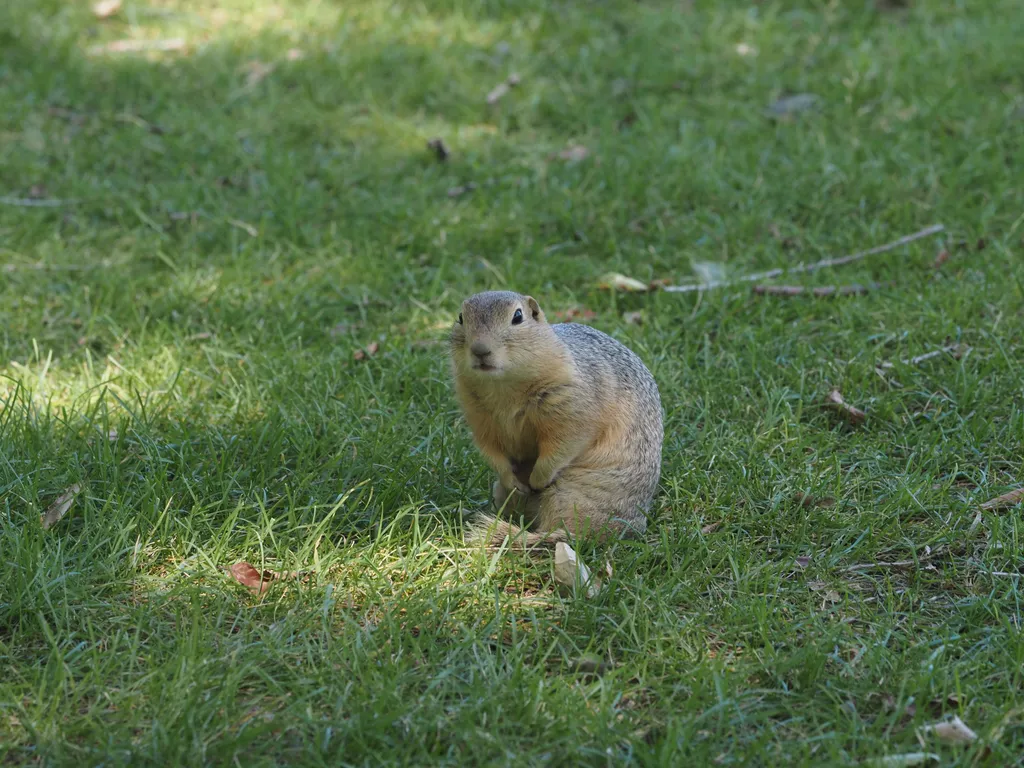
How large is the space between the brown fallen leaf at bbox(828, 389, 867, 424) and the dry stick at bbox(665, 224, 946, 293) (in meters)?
0.90

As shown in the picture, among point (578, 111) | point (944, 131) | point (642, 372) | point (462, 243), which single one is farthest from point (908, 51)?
point (642, 372)

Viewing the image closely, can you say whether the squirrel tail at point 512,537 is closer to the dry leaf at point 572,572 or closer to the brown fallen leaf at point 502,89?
the dry leaf at point 572,572

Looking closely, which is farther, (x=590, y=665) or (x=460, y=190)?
(x=460, y=190)

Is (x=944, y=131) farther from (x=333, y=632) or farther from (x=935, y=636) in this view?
(x=333, y=632)

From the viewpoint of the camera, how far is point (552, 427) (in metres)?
3.27

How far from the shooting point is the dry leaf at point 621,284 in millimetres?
4840

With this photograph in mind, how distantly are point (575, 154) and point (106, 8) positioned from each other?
3.85 m

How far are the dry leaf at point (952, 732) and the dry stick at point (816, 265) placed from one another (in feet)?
8.40

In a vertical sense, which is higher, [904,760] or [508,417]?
[508,417]

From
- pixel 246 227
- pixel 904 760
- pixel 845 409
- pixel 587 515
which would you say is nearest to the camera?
pixel 904 760

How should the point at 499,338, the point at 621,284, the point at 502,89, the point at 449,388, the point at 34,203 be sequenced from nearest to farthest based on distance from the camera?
1. the point at 499,338
2. the point at 449,388
3. the point at 621,284
4. the point at 34,203
5. the point at 502,89

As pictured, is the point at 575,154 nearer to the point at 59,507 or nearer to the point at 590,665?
the point at 59,507

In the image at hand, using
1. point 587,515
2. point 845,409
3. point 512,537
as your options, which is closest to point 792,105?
point 845,409

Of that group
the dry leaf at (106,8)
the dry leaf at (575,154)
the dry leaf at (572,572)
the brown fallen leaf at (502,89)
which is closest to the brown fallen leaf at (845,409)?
the dry leaf at (572,572)
